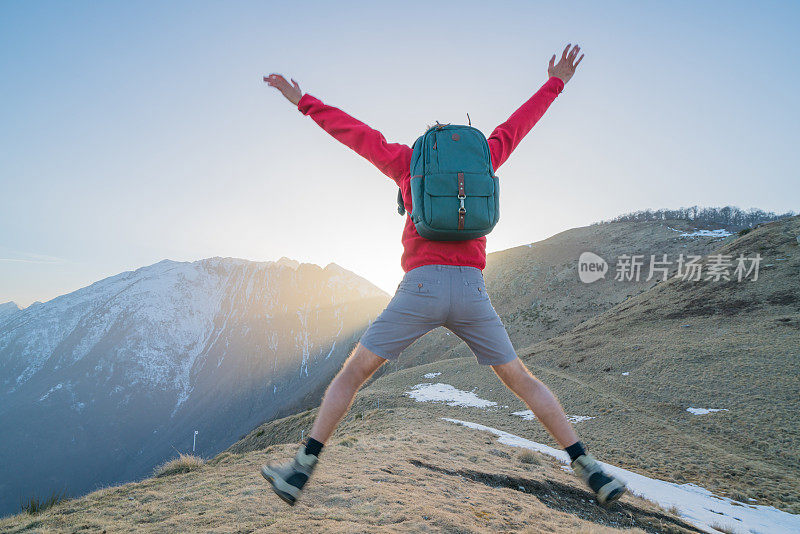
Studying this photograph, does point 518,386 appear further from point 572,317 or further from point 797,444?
point 572,317

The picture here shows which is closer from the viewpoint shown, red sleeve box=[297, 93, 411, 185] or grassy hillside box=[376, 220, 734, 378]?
red sleeve box=[297, 93, 411, 185]

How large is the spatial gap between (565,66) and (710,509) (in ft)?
27.5

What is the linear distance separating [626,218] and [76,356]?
22262cm

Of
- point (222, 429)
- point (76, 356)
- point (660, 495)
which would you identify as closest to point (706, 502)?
point (660, 495)

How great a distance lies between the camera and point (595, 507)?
16.3 feet

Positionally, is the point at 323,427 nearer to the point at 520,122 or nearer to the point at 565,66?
the point at 520,122

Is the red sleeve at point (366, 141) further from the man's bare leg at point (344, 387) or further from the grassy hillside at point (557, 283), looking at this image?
the grassy hillside at point (557, 283)

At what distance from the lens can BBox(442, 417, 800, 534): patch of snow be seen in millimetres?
6293

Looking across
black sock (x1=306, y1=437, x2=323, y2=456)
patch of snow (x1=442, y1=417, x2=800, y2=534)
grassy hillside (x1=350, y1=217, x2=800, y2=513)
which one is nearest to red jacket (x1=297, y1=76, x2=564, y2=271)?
black sock (x1=306, y1=437, x2=323, y2=456)

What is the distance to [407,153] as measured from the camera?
2.75m

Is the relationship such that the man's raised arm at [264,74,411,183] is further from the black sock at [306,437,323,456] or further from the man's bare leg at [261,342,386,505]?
the black sock at [306,437,323,456]

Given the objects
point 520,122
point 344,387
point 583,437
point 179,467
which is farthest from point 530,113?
point 583,437

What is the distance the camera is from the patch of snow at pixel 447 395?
22.1m

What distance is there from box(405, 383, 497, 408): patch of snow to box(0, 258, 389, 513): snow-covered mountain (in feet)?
212
